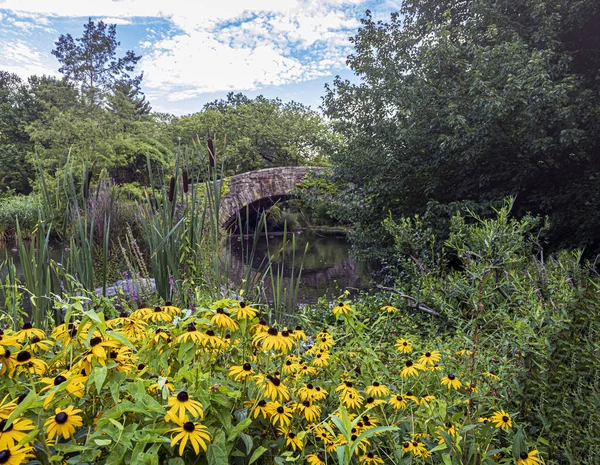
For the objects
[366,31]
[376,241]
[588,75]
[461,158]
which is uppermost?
[366,31]

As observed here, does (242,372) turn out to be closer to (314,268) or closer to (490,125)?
(490,125)

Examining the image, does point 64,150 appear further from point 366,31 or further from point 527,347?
point 527,347

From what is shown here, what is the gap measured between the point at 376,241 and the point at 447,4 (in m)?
4.37

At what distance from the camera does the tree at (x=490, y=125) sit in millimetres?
4949

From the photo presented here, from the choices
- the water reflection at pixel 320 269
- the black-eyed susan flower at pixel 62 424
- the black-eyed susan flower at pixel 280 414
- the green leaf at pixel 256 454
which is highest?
the black-eyed susan flower at pixel 62 424

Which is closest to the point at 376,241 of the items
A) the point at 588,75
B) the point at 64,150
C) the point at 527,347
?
the point at 588,75

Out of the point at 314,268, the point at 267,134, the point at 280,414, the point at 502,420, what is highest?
the point at 267,134

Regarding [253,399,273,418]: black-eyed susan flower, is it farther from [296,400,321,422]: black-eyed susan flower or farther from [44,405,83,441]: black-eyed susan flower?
[44,405,83,441]: black-eyed susan flower

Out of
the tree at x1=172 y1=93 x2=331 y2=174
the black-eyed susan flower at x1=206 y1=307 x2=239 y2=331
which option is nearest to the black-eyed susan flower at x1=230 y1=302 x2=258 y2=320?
the black-eyed susan flower at x1=206 y1=307 x2=239 y2=331

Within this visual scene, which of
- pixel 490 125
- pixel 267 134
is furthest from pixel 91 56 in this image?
pixel 490 125

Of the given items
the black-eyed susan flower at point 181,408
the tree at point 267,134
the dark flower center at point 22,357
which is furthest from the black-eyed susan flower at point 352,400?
the tree at point 267,134

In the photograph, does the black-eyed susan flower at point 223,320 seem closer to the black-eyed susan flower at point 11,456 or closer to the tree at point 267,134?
the black-eyed susan flower at point 11,456

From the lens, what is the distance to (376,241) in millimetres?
6391

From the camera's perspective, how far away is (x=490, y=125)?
201 inches
